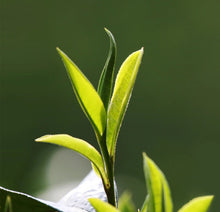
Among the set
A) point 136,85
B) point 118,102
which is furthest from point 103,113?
point 136,85

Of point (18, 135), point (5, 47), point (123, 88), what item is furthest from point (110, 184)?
point (5, 47)

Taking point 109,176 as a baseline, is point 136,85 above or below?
below

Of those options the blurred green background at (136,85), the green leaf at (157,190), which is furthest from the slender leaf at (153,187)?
the blurred green background at (136,85)

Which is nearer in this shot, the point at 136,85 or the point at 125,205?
the point at 125,205

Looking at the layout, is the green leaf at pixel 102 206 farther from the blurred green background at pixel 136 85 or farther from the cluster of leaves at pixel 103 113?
the blurred green background at pixel 136 85

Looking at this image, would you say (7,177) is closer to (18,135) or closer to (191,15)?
(18,135)

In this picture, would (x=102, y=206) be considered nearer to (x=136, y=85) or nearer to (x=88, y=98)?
(x=88, y=98)

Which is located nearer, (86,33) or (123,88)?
(123,88)
